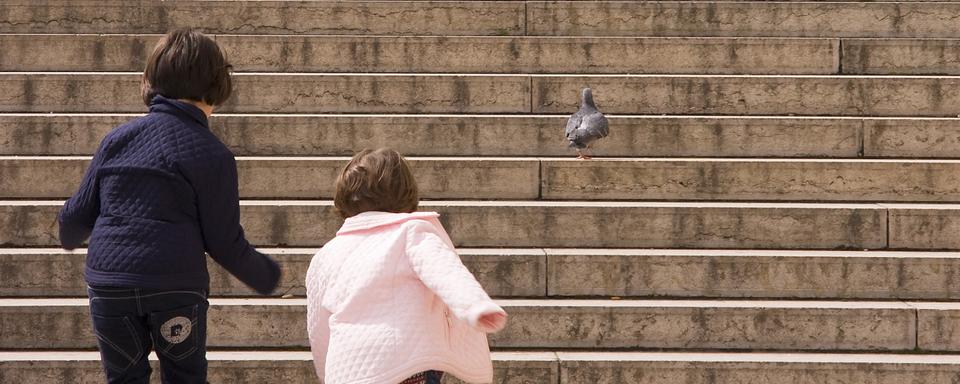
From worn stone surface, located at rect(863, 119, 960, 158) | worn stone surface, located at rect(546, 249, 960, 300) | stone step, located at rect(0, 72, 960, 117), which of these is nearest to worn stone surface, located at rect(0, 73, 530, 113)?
stone step, located at rect(0, 72, 960, 117)

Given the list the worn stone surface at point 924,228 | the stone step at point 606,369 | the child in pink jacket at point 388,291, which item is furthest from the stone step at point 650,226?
the child in pink jacket at point 388,291

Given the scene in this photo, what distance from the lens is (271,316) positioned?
17.8 ft

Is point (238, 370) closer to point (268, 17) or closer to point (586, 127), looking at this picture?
point (586, 127)

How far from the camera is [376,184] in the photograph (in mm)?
3191

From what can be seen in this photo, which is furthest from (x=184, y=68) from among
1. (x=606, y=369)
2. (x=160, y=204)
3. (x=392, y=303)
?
(x=606, y=369)

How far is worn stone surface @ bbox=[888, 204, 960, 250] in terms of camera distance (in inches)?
236

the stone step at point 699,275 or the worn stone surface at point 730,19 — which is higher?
the worn stone surface at point 730,19

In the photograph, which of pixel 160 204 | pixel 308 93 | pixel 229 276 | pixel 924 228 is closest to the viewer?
pixel 160 204

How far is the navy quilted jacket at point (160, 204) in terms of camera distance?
3246 mm

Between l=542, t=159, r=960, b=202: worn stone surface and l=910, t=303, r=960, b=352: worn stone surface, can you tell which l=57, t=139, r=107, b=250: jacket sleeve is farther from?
l=910, t=303, r=960, b=352: worn stone surface

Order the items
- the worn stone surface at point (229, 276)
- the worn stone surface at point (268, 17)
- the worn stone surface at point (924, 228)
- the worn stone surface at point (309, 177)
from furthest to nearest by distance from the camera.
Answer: the worn stone surface at point (268, 17) → the worn stone surface at point (309, 177) → the worn stone surface at point (924, 228) → the worn stone surface at point (229, 276)

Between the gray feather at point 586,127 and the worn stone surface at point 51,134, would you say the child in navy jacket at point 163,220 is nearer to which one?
the gray feather at point 586,127

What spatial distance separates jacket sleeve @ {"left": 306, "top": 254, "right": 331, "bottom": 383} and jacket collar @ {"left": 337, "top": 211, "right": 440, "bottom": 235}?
15 cm

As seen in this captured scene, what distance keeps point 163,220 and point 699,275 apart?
10.5ft
